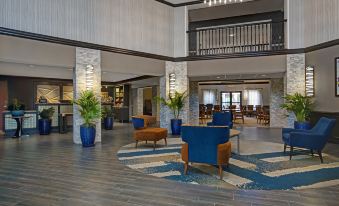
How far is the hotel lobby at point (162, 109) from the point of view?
12.8 feet

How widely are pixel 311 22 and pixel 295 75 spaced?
5.84 ft

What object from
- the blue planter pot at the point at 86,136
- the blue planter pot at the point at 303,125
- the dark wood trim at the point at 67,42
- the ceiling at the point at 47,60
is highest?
the dark wood trim at the point at 67,42

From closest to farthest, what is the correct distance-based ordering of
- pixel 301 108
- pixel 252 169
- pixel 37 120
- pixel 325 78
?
1. pixel 252 169
2. pixel 325 78
3. pixel 301 108
4. pixel 37 120

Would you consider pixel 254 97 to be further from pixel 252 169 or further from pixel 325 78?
pixel 252 169

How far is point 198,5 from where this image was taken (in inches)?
416

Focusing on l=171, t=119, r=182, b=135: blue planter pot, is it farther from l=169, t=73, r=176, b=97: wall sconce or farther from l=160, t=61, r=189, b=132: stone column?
l=169, t=73, r=176, b=97: wall sconce

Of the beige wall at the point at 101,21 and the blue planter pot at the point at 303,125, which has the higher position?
the beige wall at the point at 101,21

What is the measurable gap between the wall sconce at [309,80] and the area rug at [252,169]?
2988mm

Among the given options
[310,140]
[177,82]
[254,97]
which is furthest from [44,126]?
[254,97]

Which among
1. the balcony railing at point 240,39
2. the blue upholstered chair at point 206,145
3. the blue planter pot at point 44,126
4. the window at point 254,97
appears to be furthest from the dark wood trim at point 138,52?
the window at point 254,97

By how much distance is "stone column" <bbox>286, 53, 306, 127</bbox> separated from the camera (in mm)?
8984

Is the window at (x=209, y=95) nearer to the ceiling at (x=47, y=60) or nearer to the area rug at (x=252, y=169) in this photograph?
the ceiling at (x=47, y=60)

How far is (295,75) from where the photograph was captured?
9078mm

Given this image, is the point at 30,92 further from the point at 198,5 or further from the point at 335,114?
the point at 335,114
